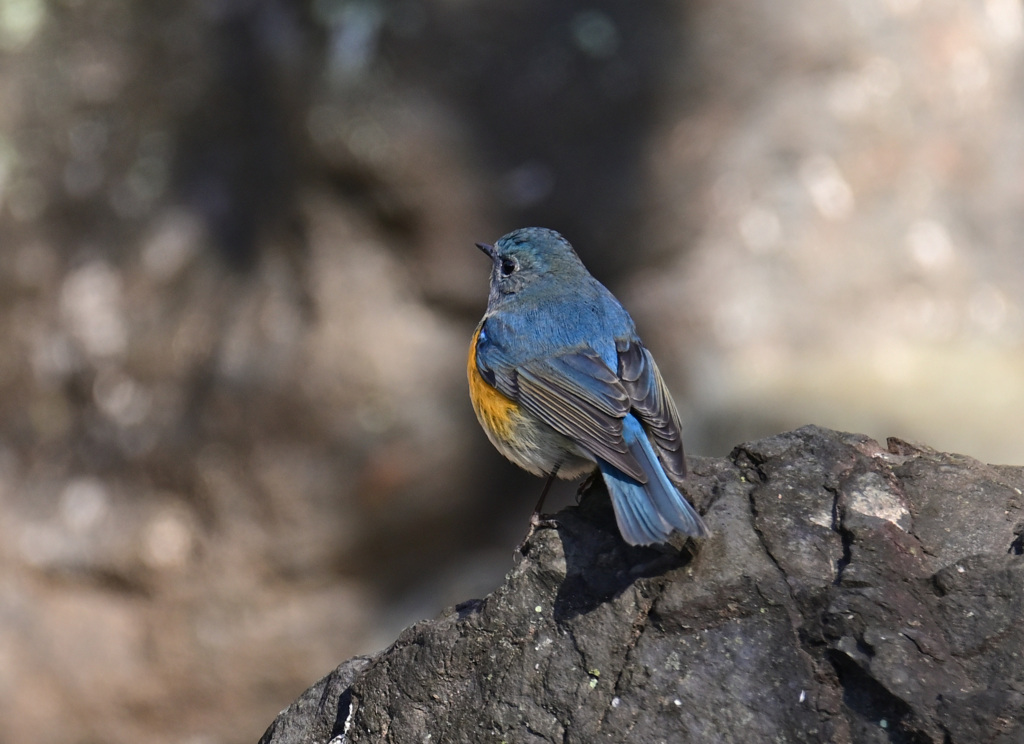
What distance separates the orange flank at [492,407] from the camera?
3.76m

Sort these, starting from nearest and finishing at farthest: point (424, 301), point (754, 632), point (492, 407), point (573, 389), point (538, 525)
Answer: point (754, 632)
point (538, 525)
point (573, 389)
point (492, 407)
point (424, 301)

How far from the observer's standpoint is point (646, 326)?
19.7 ft

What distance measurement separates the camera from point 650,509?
2.85 meters

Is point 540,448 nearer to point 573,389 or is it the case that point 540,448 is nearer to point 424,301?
point 573,389

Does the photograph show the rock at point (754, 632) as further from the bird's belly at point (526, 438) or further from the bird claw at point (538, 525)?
the bird's belly at point (526, 438)

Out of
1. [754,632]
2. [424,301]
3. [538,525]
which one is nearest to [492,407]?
[538,525]

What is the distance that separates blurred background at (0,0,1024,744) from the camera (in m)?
5.97

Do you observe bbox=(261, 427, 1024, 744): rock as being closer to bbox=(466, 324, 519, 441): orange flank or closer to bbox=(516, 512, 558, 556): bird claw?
bbox=(516, 512, 558, 556): bird claw

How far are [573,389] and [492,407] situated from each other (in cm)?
39

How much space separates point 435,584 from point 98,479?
6.97ft

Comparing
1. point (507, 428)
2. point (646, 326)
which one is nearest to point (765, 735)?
point (507, 428)

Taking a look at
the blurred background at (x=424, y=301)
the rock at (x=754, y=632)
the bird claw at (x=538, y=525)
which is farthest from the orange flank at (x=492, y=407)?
the blurred background at (x=424, y=301)

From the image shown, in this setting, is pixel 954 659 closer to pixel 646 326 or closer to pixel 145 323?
pixel 646 326

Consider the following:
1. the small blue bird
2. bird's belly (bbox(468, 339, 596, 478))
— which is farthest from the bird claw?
bird's belly (bbox(468, 339, 596, 478))
